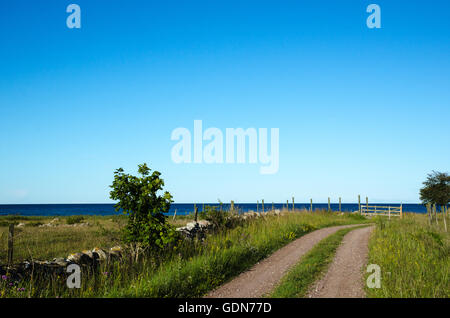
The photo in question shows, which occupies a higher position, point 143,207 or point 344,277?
point 143,207

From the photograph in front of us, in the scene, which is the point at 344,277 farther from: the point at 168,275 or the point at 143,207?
the point at 143,207

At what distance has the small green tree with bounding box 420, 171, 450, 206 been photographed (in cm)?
4106

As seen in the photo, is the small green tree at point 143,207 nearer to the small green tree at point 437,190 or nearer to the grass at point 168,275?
the grass at point 168,275

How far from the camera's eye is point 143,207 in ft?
31.2

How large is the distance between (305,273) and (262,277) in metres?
1.39

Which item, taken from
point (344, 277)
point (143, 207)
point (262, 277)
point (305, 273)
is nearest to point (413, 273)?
point (344, 277)

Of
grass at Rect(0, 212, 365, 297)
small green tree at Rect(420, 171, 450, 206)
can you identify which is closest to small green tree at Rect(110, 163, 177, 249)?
grass at Rect(0, 212, 365, 297)

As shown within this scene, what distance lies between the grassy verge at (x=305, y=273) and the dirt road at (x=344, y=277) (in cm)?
23

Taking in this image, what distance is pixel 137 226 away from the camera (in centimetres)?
945

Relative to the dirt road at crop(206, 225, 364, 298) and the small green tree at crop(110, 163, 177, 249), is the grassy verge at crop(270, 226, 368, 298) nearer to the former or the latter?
the dirt road at crop(206, 225, 364, 298)

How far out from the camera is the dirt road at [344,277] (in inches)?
287

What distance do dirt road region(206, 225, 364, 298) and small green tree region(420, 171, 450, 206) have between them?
39.3m
